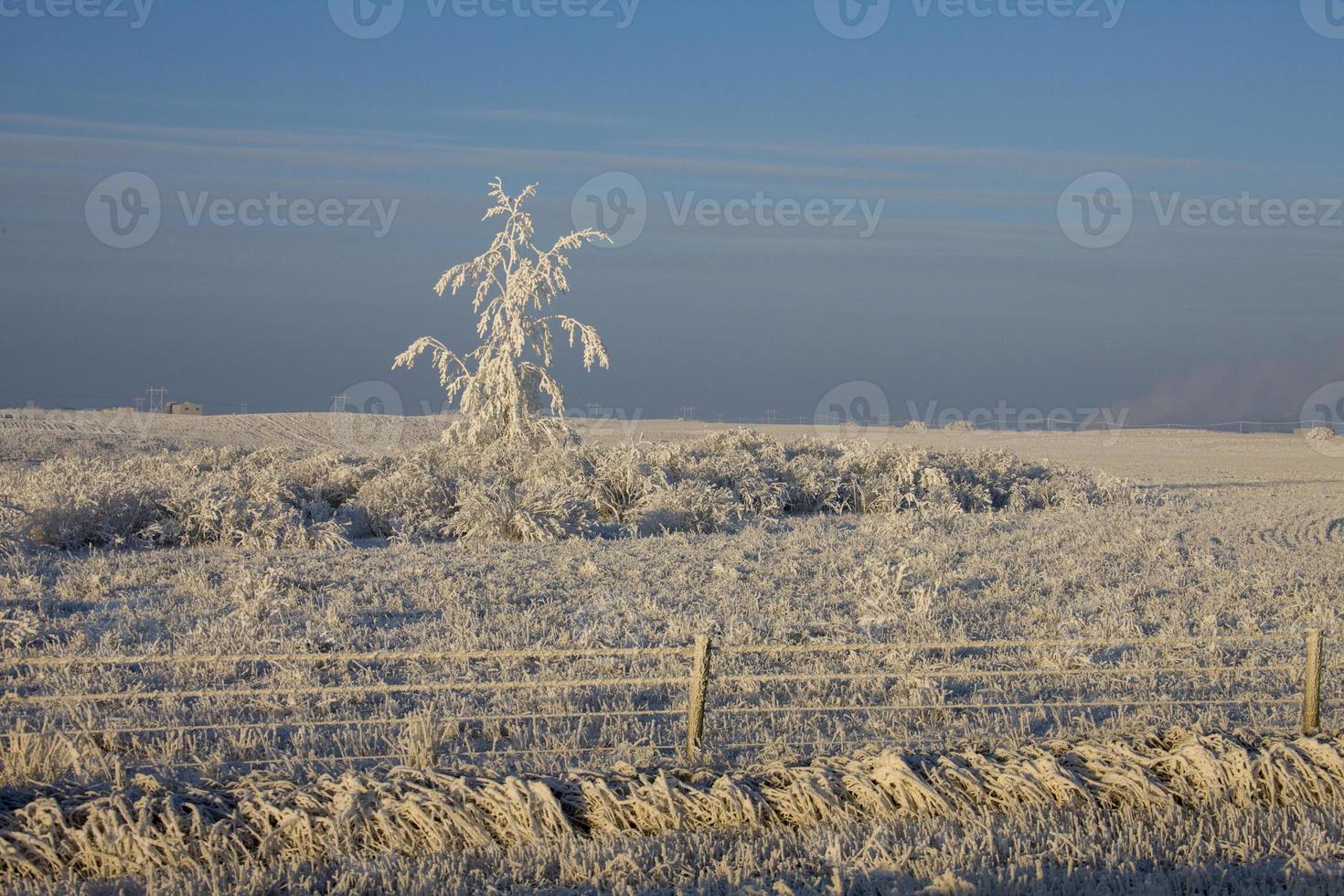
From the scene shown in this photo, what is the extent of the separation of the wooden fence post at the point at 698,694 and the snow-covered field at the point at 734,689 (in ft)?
0.78

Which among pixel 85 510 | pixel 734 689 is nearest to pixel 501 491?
pixel 85 510

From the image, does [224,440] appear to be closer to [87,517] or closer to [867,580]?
[87,517]

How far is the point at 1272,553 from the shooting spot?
15375mm

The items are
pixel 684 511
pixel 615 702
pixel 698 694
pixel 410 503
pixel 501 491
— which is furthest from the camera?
pixel 684 511

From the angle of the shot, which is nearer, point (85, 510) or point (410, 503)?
point (85, 510)

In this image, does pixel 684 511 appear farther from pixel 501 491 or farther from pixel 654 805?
pixel 654 805

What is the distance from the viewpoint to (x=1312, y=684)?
22.9ft

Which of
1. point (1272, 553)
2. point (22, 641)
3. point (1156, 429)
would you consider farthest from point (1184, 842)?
point (1156, 429)

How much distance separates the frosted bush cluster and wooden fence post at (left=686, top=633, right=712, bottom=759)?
9.25 m

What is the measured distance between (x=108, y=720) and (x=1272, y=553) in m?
14.6

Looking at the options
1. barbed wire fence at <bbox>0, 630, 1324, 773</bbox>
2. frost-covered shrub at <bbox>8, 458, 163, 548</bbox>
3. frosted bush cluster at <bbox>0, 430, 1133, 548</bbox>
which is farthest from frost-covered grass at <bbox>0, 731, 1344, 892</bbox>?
frost-covered shrub at <bbox>8, 458, 163, 548</bbox>

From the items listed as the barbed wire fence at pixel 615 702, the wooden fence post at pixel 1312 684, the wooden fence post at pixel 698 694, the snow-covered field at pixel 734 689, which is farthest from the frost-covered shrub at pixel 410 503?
the wooden fence post at pixel 1312 684

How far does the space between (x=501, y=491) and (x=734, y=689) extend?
9132mm

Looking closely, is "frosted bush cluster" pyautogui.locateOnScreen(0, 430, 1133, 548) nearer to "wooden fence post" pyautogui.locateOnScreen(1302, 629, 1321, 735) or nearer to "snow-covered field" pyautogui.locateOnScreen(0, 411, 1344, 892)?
"snow-covered field" pyautogui.locateOnScreen(0, 411, 1344, 892)
